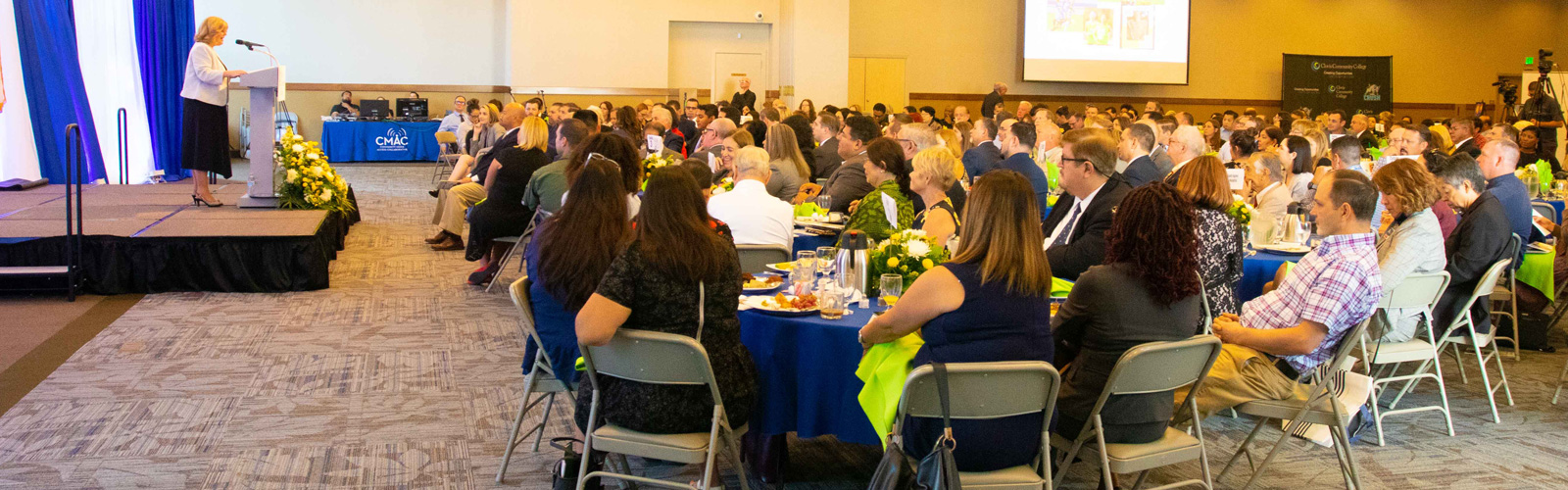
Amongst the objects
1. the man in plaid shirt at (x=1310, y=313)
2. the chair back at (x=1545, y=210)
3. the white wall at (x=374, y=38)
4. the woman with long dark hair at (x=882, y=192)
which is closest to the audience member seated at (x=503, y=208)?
the woman with long dark hair at (x=882, y=192)

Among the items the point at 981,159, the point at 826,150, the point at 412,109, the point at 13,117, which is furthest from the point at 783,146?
the point at 412,109

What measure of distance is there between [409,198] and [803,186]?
253 inches

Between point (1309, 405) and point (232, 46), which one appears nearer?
point (1309, 405)

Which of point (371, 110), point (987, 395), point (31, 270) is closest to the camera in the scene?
point (987, 395)

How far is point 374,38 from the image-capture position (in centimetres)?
1764

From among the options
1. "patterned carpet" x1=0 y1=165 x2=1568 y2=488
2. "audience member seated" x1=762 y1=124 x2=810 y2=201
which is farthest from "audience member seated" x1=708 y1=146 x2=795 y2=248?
"audience member seated" x1=762 y1=124 x2=810 y2=201

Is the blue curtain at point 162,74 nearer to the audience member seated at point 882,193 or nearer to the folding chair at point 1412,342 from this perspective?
the audience member seated at point 882,193

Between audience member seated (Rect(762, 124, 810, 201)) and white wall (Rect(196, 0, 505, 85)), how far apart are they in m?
11.1

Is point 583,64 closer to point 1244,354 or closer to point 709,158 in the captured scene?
point 709,158

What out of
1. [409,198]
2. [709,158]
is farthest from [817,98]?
[709,158]

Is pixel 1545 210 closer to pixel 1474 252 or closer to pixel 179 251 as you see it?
pixel 1474 252

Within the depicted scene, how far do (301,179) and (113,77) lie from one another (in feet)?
16.6

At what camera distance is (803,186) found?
693 cm

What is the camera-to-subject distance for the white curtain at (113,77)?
432 inches
